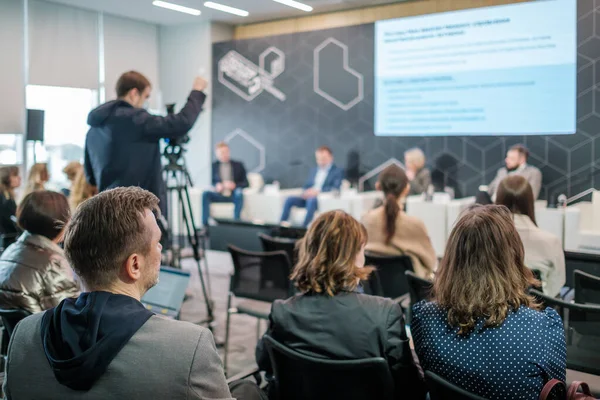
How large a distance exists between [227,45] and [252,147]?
1.53 m

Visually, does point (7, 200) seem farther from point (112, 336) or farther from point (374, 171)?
point (374, 171)

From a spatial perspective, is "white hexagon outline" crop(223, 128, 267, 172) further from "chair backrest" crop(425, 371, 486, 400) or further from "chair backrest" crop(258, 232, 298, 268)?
"chair backrest" crop(425, 371, 486, 400)

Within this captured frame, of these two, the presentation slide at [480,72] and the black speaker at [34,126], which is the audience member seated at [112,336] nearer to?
the black speaker at [34,126]

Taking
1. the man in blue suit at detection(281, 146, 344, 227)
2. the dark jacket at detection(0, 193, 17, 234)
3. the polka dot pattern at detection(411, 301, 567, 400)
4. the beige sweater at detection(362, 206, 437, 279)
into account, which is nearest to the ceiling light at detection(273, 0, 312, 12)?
the man in blue suit at detection(281, 146, 344, 227)

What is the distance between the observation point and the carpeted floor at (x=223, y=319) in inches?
149

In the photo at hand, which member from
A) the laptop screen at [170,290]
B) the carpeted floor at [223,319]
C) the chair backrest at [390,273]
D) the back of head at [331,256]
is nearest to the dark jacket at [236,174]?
the carpeted floor at [223,319]

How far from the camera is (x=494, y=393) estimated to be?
1625 mm

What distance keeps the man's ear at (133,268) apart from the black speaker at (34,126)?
5.70 m

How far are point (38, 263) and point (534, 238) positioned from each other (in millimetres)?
2182

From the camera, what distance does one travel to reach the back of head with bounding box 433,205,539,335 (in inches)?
65.3

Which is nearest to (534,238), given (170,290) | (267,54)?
(170,290)

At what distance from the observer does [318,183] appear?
309 inches

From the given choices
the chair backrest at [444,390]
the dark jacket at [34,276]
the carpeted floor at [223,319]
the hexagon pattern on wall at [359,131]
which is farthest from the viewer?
the hexagon pattern on wall at [359,131]

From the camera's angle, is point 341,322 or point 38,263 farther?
point 38,263
